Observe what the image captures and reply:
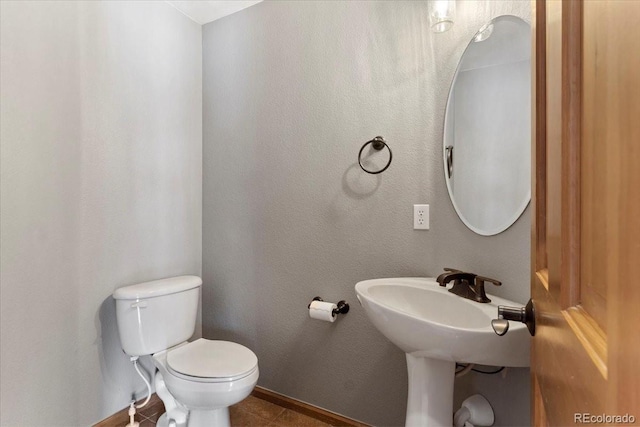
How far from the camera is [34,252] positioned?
1.35 metres

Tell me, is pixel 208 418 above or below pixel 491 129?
below

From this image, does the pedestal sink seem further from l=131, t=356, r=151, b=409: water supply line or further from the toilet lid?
l=131, t=356, r=151, b=409: water supply line

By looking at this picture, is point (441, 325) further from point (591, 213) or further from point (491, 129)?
point (491, 129)

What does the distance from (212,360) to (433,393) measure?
3.21ft

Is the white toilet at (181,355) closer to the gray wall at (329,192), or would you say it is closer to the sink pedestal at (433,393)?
the gray wall at (329,192)

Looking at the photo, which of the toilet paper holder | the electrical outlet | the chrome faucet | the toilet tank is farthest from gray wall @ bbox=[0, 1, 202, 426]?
the chrome faucet

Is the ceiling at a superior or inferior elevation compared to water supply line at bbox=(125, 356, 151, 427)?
superior

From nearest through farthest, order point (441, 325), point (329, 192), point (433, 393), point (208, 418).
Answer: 1. point (441, 325)
2. point (433, 393)
3. point (208, 418)
4. point (329, 192)

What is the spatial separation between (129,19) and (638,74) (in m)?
2.18

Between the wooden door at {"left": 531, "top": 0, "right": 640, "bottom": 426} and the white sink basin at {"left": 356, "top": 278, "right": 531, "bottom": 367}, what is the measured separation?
0.42m

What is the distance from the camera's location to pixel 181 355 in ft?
4.99

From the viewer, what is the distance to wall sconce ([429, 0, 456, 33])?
1.32 metres

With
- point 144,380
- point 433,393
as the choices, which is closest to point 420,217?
point 433,393

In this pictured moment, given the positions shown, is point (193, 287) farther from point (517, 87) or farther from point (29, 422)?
point (517, 87)
